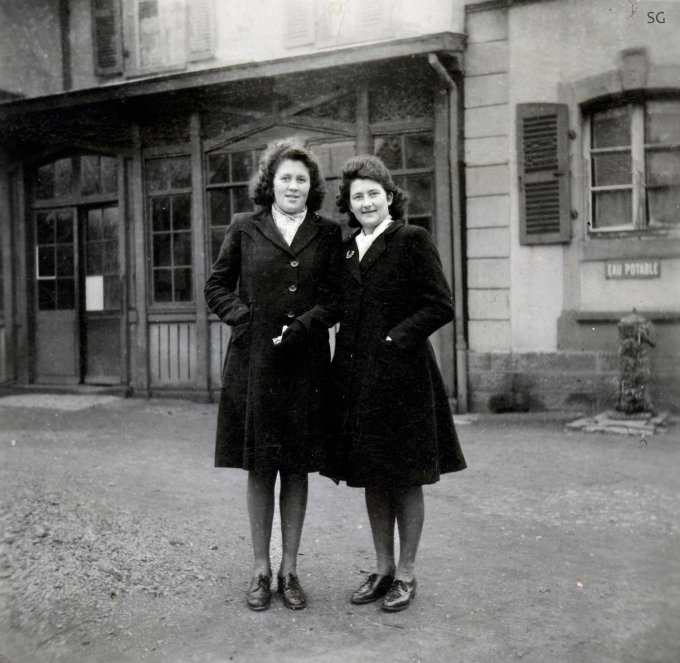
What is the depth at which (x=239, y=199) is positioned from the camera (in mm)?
9219

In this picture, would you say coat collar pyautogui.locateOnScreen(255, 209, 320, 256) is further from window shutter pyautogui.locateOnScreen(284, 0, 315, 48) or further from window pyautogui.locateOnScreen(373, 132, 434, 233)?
window shutter pyautogui.locateOnScreen(284, 0, 315, 48)

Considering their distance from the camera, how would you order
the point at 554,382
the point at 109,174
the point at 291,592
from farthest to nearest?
the point at 109,174
the point at 554,382
the point at 291,592

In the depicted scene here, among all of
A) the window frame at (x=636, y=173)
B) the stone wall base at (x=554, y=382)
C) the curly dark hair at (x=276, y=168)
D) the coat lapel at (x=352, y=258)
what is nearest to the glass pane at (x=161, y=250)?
the stone wall base at (x=554, y=382)

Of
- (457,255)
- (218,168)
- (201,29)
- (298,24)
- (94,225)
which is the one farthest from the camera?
(94,225)

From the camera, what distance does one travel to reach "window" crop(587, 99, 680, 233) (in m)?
7.43

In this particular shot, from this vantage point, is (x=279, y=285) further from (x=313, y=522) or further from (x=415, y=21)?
(x=415, y=21)

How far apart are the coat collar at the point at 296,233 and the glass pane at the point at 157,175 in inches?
265

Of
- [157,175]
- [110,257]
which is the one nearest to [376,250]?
[157,175]

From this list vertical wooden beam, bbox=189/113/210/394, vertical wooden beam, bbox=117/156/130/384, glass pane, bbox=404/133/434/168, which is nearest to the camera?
glass pane, bbox=404/133/434/168

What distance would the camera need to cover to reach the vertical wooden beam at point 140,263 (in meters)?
9.59

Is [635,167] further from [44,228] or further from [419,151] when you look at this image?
[44,228]

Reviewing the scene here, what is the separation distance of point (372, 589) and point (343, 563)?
55cm

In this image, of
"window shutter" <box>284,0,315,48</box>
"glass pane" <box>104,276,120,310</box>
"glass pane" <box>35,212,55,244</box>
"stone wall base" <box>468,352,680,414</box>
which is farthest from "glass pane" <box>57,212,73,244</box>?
"stone wall base" <box>468,352,680,414</box>

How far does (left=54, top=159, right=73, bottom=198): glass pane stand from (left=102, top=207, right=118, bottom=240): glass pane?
0.72 metres
